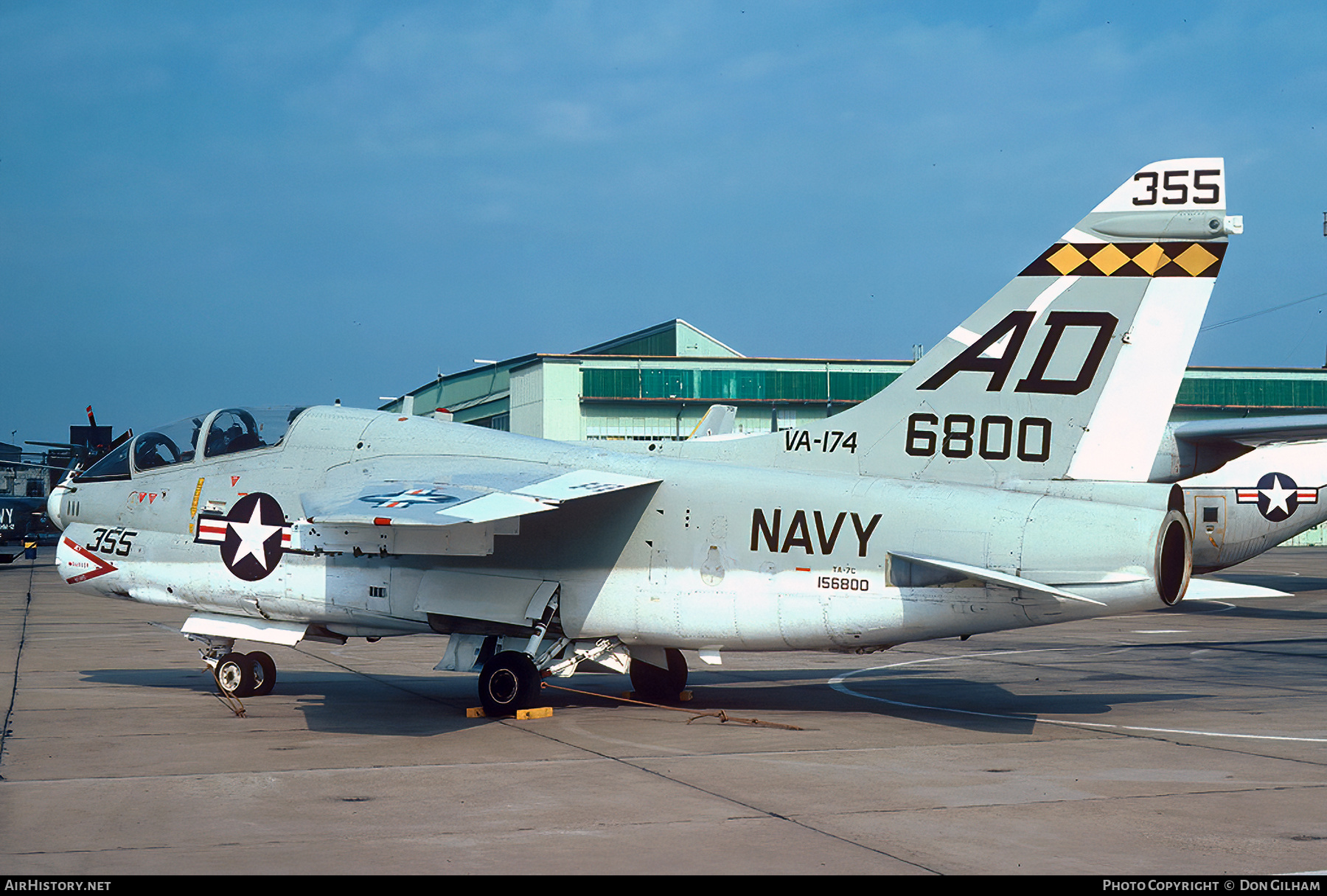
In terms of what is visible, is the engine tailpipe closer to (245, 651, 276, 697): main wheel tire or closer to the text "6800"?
the text "6800"

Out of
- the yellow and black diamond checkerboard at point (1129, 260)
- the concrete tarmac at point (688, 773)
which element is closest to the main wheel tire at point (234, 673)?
the concrete tarmac at point (688, 773)

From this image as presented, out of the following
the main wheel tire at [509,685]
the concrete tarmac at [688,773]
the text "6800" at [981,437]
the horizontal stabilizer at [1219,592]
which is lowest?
the concrete tarmac at [688,773]

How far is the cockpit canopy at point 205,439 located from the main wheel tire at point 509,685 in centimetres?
377

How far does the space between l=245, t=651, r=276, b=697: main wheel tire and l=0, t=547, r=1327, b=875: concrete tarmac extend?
325 millimetres

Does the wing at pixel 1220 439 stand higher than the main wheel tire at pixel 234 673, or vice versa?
the wing at pixel 1220 439

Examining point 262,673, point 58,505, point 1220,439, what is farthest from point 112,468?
point 1220,439

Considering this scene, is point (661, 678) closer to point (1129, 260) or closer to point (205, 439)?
point (205, 439)

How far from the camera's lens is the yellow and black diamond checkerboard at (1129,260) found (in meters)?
10.8

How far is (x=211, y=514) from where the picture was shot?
13133 mm

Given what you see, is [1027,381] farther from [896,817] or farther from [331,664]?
[331,664]

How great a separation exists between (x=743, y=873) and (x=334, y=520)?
5.44 m

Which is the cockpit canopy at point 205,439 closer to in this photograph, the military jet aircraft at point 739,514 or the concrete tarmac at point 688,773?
the military jet aircraft at point 739,514

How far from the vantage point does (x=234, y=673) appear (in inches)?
533

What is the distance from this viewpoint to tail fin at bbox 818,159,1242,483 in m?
10.8
